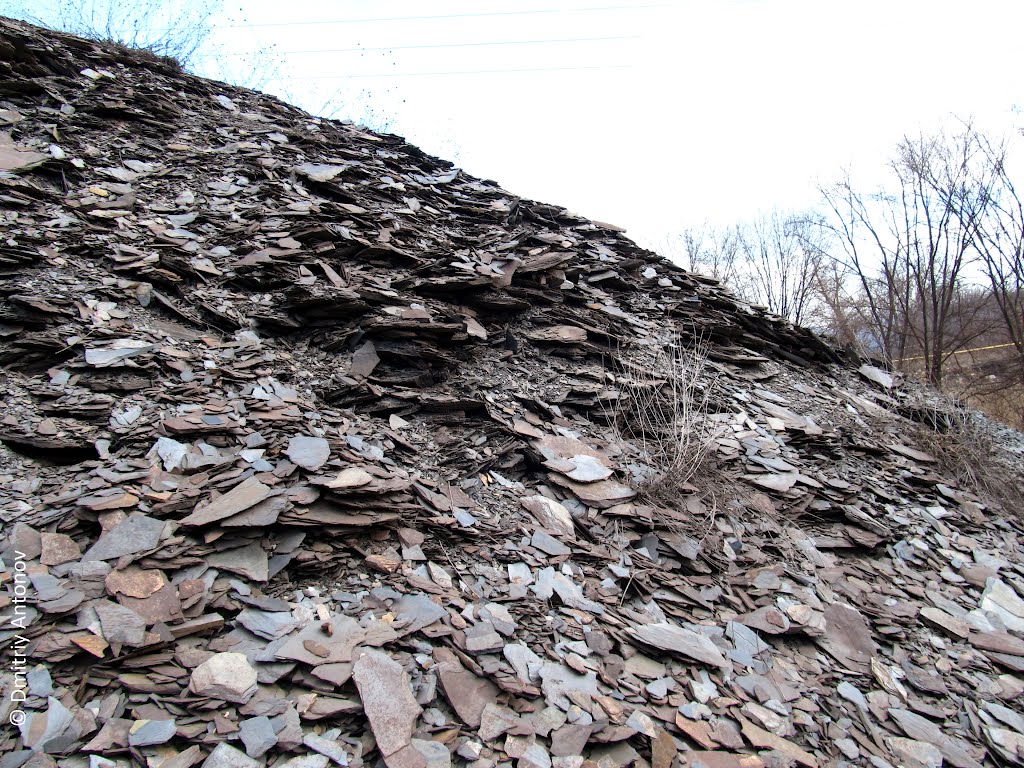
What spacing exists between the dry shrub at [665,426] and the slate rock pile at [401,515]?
7cm

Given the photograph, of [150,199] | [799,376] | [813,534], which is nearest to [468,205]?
[150,199]

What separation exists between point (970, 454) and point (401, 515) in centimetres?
505

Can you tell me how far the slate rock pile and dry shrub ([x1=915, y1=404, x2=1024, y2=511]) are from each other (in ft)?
0.82

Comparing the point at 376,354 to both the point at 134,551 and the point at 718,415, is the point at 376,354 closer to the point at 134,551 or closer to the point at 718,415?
the point at 134,551

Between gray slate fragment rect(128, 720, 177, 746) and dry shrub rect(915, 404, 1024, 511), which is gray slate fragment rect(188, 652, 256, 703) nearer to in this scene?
gray slate fragment rect(128, 720, 177, 746)

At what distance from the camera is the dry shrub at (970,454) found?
4320mm

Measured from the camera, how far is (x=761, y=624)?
2615 millimetres

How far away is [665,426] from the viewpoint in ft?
12.6

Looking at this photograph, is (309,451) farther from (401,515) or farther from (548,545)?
(548,545)

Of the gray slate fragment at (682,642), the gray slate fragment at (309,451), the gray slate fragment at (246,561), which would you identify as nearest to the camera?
the gray slate fragment at (246,561)

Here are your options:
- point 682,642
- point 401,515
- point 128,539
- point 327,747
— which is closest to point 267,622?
point 327,747

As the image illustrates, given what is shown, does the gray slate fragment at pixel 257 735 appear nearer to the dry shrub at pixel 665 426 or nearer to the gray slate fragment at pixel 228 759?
the gray slate fragment at pixel 228 759

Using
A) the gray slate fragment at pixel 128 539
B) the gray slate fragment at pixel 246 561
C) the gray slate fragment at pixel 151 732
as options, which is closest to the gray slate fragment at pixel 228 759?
the gray slate fragment at pixel 151 732

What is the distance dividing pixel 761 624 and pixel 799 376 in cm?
365
